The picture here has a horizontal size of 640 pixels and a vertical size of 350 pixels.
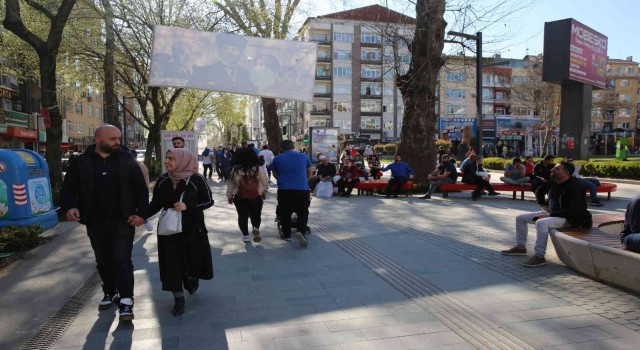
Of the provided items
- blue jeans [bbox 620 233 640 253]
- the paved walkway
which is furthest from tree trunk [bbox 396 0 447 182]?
blue jeans [bbox 620 233 640 253]

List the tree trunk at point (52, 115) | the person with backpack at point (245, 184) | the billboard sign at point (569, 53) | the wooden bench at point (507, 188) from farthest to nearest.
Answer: the billboard sign at point (569, 53), the wooden bench at point (507, 188), the tree trunk at point (52, 115), the person with backpack at point (245, 184)

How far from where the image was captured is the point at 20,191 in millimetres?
7871

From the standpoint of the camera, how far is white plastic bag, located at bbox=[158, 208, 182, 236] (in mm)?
4199

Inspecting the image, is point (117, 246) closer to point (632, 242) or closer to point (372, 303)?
point (372, 303)

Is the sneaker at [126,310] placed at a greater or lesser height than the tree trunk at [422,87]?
lesser

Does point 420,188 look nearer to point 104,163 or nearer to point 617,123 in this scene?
point 104,163

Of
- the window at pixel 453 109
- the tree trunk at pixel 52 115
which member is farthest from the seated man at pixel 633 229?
the window at pixel 453 109

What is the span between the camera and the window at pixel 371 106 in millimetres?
67562

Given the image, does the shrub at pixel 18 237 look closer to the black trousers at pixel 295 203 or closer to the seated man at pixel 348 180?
the black trousers at pixel 295 203

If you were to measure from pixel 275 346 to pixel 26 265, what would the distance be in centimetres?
440

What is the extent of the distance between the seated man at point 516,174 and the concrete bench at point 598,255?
719cm

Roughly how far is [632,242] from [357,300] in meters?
2.68

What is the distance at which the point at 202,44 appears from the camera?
9.20 meters

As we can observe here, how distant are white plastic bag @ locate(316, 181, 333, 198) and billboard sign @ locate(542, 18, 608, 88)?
524 inches
